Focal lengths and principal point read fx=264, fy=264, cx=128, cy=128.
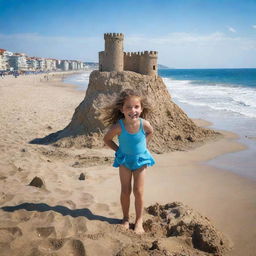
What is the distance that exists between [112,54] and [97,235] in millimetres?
6356

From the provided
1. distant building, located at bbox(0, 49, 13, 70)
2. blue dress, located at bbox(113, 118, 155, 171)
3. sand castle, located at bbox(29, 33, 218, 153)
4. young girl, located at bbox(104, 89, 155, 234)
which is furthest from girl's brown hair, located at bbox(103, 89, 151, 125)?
distant building, located at bbox(0, 49, 13, 70)

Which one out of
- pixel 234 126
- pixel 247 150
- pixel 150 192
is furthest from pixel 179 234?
pixel 234 126

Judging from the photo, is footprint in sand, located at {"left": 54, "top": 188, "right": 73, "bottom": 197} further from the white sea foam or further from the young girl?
the white sea foam

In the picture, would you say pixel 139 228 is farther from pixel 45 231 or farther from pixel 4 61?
pixel 4 61

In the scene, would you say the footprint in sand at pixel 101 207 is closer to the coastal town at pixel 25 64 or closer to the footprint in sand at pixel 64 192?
the footprint in sand at pixel 64 192

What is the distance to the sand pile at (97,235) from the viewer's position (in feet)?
9.00

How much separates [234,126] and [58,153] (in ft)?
27.0

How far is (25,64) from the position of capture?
109375 millimetres

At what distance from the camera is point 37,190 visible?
4.39 metres

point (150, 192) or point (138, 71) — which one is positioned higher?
point (138, 71)

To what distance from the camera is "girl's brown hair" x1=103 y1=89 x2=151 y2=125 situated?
3.27m

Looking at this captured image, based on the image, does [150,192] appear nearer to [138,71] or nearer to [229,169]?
[229,169]

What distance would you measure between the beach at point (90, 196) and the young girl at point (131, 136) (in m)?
0.60

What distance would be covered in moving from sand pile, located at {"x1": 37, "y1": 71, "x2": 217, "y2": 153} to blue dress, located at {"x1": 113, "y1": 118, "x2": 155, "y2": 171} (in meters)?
4.55
